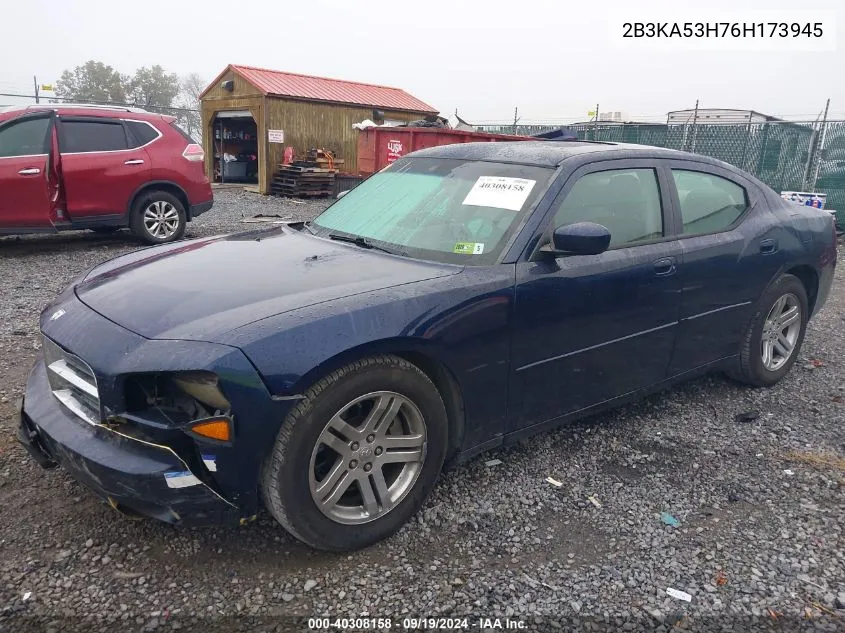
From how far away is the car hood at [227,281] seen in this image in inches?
91.0

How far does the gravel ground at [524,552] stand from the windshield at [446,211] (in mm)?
1156

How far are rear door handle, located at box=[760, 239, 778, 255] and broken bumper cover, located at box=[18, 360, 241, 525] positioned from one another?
11.5ft

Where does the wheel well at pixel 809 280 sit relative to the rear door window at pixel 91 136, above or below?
below

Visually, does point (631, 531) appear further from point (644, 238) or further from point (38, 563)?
point (38, 563)

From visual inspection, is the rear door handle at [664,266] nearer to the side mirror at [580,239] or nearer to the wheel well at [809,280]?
the side mirror at [580,239]

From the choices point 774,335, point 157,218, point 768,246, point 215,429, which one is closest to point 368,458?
point 215,429

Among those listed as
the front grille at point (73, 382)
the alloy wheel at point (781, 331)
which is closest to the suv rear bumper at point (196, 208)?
the front grille at point (73, 382)

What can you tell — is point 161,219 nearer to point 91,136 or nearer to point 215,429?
point 91,136

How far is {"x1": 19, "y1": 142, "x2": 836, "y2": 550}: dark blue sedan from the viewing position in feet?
Result: 7.17

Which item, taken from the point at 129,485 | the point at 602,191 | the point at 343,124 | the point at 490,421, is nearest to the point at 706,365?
the point at 602,191

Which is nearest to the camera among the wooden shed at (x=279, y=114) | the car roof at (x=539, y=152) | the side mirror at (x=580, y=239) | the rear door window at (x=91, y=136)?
the side mirror at (x=580, y=239)

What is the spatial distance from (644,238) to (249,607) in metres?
2.61

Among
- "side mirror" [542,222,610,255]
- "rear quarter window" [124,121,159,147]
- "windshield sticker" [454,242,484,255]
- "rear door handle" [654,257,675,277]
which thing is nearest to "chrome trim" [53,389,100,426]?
"windshield sticker" [454,242,484,255]

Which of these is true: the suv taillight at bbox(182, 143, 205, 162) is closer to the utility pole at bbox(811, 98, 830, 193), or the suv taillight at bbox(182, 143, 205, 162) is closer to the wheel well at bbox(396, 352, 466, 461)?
the wheel well at bbox(396, 352, 466, 461)
